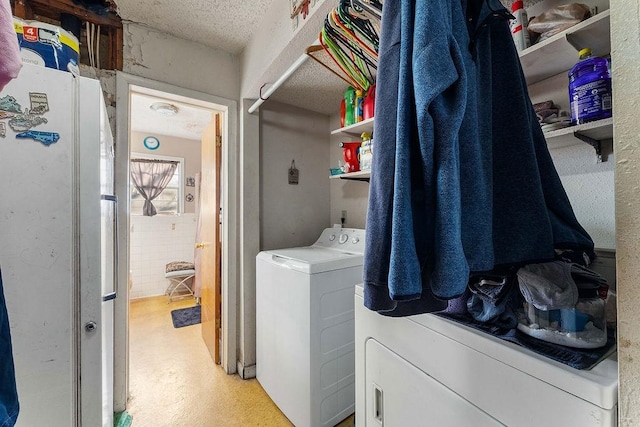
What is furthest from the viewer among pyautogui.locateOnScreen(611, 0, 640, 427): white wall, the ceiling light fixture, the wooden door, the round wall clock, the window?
the window

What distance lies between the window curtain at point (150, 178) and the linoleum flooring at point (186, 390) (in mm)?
2110

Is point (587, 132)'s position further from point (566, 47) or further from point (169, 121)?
point (169, 121)

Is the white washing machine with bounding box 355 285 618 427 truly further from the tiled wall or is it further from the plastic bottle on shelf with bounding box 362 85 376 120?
the tiled wall

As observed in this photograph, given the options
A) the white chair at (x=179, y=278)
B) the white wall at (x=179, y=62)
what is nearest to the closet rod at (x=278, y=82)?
the white wall at (x=179, y=62)

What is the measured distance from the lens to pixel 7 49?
1.45 ft

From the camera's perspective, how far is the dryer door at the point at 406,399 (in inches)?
26.6

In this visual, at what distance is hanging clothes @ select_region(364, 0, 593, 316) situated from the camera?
48 cm

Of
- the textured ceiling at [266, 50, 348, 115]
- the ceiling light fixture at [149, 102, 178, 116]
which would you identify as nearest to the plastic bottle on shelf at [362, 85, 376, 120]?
the textured ceiling at [266, 50, 348, 115]

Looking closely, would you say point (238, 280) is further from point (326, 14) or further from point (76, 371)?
point (326, 14)

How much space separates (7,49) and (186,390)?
2.23 meters

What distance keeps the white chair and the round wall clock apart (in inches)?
70.6

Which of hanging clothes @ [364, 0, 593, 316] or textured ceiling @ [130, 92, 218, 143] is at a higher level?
textured ceiling @ [130, 92, 218, 143]

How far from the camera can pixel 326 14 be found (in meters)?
1.17

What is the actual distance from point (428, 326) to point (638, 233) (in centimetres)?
50
